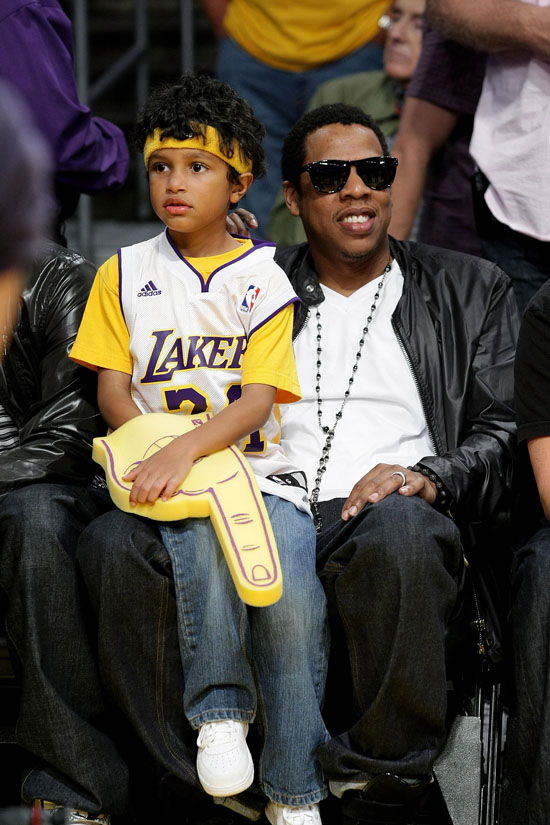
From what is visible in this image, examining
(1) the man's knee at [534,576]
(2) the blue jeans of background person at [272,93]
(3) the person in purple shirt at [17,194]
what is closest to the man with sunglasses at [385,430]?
(1) the man's knee at [534,576]

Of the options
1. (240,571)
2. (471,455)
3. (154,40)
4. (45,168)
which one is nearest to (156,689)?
(240,571)

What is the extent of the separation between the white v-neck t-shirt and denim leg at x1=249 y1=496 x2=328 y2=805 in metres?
0.47

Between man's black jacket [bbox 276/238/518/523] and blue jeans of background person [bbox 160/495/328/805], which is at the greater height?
man's black jacket [bbox 276/238/518/523]

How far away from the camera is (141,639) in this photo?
9.25 feet

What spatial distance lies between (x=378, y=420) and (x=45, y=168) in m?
2.03

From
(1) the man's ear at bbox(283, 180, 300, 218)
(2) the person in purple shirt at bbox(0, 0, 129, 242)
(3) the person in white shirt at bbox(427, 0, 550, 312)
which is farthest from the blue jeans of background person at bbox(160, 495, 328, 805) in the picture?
(2) the person in purple shirt at bbox(0, 0, 129, 242)

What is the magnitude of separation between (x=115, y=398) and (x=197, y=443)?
33 centimetres

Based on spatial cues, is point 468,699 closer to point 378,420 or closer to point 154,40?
point 378,420

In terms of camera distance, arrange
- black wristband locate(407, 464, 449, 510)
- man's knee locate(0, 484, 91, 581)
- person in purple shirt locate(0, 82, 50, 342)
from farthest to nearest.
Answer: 1. black wristband locate(407, 464, 449, 510)
2. man's knee locate(0, 484, 91, 581)
3. person in purple shirt locate(0, 82, 50, 342)

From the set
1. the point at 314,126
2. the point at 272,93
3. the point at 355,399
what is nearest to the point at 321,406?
the point at 355,399

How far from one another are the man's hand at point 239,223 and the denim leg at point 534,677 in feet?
3.88

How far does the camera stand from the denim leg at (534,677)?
8.79 ft

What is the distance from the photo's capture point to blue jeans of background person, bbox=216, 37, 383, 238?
4789mm

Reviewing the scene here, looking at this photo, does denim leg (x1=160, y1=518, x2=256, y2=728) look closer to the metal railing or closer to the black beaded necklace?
the black beaded necklace
